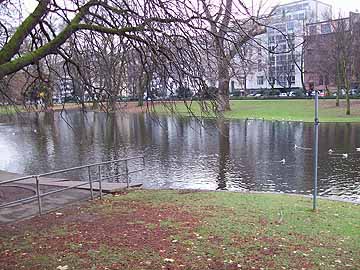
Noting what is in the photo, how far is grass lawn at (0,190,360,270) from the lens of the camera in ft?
19.0

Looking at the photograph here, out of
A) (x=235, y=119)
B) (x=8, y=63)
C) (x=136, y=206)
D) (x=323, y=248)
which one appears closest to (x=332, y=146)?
(x=136, y=206)

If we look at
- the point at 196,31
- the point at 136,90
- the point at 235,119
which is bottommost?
the point at 235,119

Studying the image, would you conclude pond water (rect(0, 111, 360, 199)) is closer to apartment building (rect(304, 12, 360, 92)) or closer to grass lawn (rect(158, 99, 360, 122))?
grass lawn (rect(158, 99, 360, 122))

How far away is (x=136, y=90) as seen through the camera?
9812mm

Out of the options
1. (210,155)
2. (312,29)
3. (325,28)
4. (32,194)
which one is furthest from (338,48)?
(32,194)

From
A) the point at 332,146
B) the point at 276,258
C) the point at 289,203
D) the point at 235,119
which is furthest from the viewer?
the point at 235,119

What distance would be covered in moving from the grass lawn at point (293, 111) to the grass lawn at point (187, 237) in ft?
109

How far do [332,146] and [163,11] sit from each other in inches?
739

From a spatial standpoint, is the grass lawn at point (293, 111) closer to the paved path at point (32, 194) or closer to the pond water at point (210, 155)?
the pond water at point (210, 155)

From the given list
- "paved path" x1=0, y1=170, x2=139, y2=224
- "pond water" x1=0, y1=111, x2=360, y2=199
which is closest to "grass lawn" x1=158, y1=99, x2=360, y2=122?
"pond water" x1=0, y1=111, x2=360, y2=199

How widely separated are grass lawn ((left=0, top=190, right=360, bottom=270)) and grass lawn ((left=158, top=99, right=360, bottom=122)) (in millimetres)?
33148

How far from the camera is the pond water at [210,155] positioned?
14.8 metres

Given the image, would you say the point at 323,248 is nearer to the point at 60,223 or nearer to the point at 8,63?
the point at 60,223

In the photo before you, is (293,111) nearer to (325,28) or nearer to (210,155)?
(325,28)
